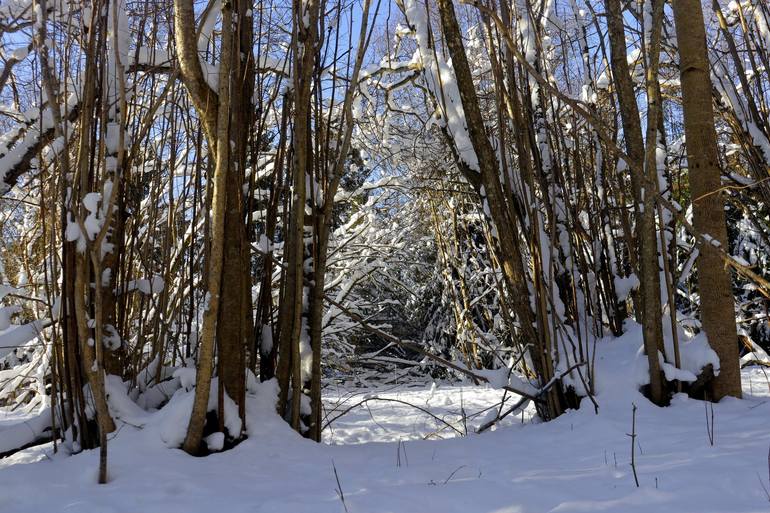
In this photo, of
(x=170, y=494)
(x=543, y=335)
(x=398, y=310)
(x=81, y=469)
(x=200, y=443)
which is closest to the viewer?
(x=170, y=494)

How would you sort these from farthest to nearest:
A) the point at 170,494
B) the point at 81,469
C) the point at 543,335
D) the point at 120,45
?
the point at 543,335, the point at 120,45, the point at 81,469, the point at 170,494

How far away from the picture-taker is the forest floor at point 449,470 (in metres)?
1.18

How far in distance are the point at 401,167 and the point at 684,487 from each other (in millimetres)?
6486

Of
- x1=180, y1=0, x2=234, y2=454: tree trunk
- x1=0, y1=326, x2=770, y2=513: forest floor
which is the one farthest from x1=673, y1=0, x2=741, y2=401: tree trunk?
x1=180, y1=0, x2=234, y2=454: tree trunk

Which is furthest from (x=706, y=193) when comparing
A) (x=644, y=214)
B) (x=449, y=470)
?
(x=449, y=470)

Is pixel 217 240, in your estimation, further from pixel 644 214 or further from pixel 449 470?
pixel 644 214

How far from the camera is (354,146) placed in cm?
711

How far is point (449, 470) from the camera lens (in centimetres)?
156

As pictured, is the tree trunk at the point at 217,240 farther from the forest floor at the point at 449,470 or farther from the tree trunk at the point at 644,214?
the tree trunk at the point at 644,214

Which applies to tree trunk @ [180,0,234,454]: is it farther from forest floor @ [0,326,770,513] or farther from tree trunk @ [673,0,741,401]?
tree trunk @ [673,0,741,401]

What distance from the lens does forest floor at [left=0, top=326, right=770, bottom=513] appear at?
1176 millimetres

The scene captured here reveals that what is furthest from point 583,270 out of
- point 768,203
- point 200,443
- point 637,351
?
point 200,443

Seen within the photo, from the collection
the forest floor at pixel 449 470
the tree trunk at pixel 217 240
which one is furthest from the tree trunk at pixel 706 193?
the tree trunk at pixel 217 240

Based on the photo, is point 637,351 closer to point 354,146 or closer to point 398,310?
point 354,146
